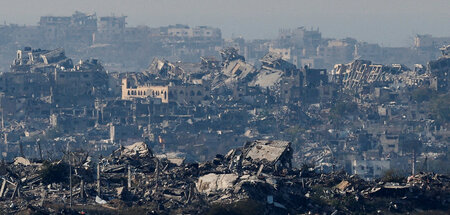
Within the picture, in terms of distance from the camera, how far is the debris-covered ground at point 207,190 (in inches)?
1447

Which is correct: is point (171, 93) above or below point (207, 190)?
below

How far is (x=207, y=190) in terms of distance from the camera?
38844 mm

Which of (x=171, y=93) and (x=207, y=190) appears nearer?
(x=207, y=190)

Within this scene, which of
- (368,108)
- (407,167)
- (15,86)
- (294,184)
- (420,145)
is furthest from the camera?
(15,86)

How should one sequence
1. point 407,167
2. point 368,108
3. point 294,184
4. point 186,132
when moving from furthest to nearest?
point 368,108, point 186,132, point 407,167, point 294,184

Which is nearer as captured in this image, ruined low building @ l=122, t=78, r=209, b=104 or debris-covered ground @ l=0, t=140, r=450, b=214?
debris-covered ground @ l=0, t=140, r=450, b=214

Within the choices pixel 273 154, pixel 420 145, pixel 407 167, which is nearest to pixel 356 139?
pixel 420 145

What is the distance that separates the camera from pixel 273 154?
44.2 m

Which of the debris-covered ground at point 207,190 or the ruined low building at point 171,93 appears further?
the ruined low building at point 171,93

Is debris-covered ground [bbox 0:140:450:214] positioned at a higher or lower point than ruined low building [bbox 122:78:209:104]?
higher

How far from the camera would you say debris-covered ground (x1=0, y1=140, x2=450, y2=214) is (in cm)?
3675

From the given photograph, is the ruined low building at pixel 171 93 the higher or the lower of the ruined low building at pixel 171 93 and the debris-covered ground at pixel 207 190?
the lower

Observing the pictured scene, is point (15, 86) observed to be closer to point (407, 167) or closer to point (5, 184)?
point (407, 167)

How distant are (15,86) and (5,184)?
9438 cm
